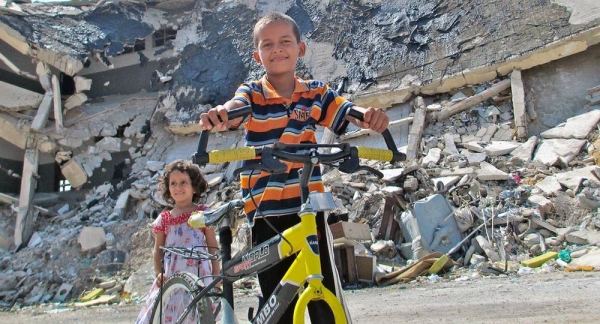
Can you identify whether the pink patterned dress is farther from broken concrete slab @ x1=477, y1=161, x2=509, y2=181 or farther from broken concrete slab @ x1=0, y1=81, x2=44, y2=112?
broken concrete slab @ x1=0, y1=81, x2=44, y2=112

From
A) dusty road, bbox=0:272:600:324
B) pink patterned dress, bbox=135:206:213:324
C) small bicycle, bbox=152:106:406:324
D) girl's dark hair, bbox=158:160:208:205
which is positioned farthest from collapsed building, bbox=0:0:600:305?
small bicycle, bbox=152:106:406:324

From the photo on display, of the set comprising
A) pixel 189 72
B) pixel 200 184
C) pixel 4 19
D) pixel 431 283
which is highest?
pixel 4 19

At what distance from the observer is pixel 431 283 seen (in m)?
5.05

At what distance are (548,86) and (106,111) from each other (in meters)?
10.1

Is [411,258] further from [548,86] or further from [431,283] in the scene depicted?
[548,86]

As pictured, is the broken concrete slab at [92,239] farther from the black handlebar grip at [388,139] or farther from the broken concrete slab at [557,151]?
the black handlebar grip at [388,139]

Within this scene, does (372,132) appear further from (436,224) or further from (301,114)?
(301,114)

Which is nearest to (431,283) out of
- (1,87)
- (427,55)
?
(427,55)

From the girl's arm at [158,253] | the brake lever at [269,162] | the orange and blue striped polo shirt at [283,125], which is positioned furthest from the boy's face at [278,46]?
the girl's arm at [158,253]

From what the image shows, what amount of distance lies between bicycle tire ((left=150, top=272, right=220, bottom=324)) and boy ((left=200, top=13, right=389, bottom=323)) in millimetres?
344

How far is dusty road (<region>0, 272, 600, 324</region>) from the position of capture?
3.09 m

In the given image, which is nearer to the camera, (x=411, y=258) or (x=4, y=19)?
(x=411, y=258)

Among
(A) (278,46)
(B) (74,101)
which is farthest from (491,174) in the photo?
(B) (74,101)

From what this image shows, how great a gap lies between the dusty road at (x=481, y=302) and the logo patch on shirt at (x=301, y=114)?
1.87m
